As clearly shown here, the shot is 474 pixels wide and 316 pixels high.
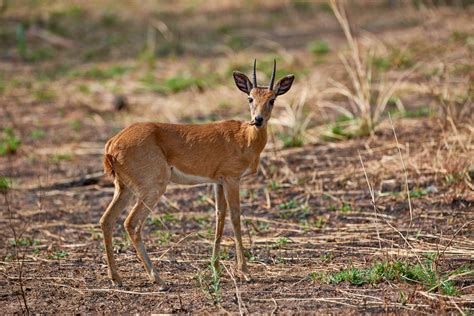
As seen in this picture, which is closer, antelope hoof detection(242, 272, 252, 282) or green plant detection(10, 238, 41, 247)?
antelope hoof detection(242, 272, 252, 282)

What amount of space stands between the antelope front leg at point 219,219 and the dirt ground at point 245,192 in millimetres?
159

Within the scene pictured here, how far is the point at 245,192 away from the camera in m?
9.48

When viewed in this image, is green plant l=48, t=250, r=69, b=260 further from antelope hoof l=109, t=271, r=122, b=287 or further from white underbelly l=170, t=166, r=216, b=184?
white underbelly l=170, t=166, r=216, b=184

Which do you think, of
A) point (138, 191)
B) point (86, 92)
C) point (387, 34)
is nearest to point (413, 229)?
point (138, 191)

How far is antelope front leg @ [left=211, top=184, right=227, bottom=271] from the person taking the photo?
22.6ft

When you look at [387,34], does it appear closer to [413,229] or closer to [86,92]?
[86,92]

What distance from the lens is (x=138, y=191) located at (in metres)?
6.79

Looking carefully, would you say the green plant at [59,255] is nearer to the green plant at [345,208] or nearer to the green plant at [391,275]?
the green plant at [391,275]

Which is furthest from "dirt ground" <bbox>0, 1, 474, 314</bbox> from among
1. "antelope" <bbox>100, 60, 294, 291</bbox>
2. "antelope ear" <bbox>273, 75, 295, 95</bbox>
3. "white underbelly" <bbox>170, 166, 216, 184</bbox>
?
"antelope ear" <bbox>273, 75, 295, 95</bbox>

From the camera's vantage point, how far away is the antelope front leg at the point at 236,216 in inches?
271

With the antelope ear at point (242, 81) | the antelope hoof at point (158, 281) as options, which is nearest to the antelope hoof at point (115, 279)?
the antelope hoof at point (158, 281)

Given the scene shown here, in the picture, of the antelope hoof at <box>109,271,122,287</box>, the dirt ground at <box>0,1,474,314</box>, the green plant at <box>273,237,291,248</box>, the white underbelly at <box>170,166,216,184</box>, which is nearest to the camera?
the dirt ground at <box>0,1,474,314</box>

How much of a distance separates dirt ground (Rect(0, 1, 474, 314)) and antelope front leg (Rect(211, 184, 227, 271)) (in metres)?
0.16

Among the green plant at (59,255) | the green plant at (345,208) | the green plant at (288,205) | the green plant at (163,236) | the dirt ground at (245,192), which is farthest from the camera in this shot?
the green plant at (288,205)
